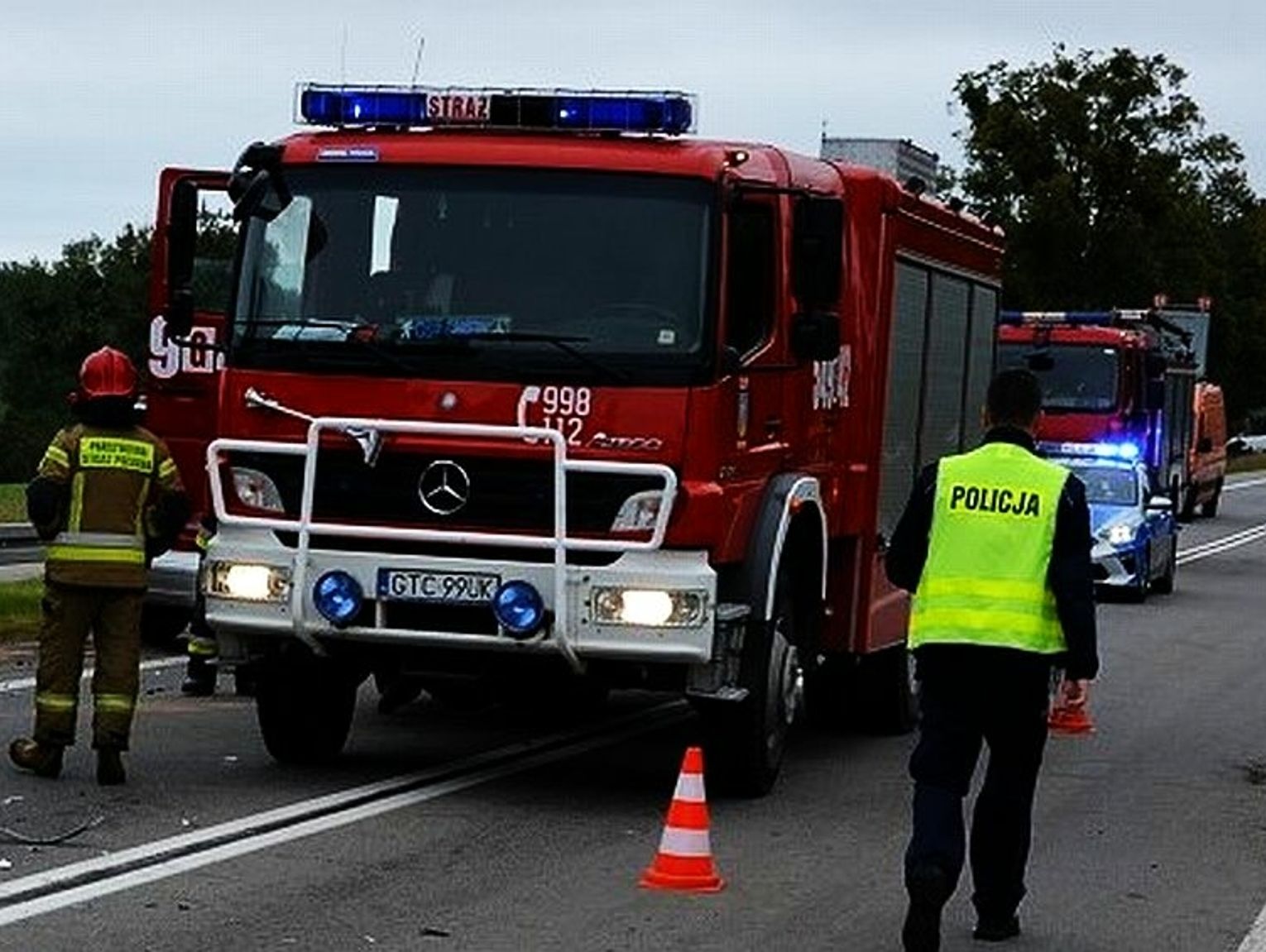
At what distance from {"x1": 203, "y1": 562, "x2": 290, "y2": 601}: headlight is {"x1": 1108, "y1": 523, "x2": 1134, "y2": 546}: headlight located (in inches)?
652

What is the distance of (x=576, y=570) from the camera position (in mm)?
10883

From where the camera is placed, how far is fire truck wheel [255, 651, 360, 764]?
11.9 metres

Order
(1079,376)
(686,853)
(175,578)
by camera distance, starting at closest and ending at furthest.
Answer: (686,853) < (175,578) < (1079,376)

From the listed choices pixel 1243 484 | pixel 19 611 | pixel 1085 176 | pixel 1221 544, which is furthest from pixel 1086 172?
pixel 19 611

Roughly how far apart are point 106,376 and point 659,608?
7.95ft

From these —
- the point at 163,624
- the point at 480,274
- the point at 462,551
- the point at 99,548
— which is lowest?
the point at 163,624

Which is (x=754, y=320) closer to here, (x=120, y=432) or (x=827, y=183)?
(x=827, y=183)

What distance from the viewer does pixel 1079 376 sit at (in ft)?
109

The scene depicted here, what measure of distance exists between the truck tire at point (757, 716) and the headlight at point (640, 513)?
2.57 ft

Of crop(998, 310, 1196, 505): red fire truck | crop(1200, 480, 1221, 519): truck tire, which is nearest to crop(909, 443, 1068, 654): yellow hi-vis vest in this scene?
crop(998, 310, 1196, 505): red fire truck

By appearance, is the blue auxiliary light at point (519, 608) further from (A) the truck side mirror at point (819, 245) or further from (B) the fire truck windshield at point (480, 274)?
(A) the truck side mirror at point (819, 245)

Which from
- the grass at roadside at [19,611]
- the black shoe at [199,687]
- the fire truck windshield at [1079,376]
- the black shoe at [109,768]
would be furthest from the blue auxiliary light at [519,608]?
the fire truck windshield at [1079,376]

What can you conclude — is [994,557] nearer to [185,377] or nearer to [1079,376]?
[185,377]

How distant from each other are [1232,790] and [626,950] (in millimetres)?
5489
